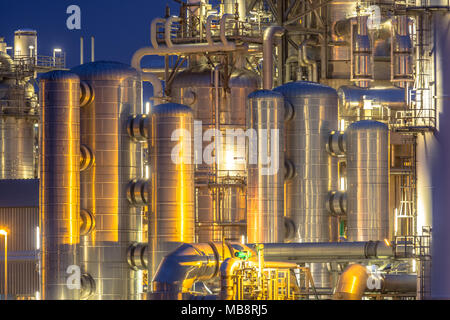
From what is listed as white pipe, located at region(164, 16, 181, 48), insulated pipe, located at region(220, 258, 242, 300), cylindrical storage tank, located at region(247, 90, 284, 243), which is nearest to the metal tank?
white pipe, located at region(164, 16, 181, 48)

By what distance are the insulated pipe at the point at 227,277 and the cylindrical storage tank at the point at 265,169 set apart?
7677 millimetres

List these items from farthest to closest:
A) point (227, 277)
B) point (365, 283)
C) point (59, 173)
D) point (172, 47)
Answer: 1. point (172, 47)
2. point (59, 173)
3. point (365, 283)
4. point (227, 277)

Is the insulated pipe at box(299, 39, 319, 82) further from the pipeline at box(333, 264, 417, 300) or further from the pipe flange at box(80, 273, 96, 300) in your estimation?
the pipe flange at box(80, 273, 96, 300)

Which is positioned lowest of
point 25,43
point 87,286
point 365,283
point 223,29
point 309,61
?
point 87,286

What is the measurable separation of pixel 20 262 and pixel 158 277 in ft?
82.6

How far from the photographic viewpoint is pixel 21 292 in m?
67.7

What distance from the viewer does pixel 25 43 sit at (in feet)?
240

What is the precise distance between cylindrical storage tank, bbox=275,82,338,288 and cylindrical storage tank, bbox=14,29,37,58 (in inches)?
955

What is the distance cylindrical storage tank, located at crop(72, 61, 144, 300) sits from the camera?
165 feet

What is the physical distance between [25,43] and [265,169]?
26572 millimetres

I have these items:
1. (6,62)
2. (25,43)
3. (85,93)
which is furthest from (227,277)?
(25,43)

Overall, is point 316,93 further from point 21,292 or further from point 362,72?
point 21,292

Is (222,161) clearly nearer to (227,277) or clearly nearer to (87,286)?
(87,286)

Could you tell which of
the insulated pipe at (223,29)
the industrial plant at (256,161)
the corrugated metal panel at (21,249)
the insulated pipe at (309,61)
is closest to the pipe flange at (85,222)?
the industrial plant at (256,161)
